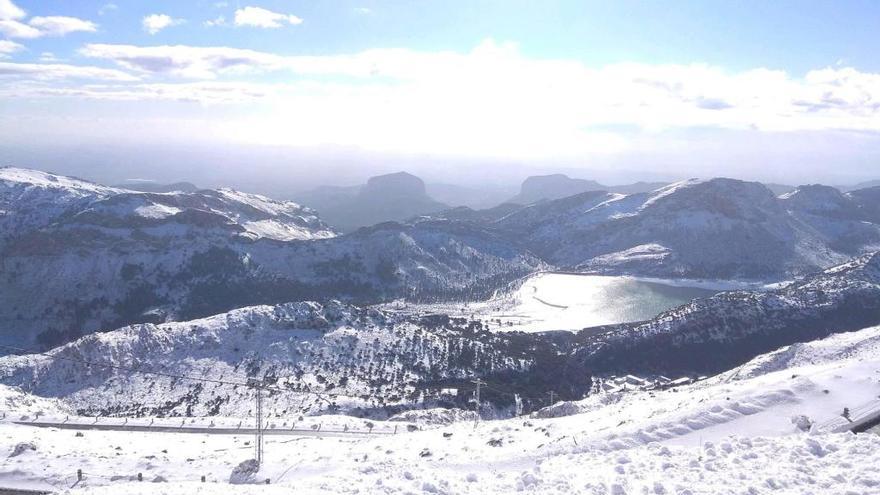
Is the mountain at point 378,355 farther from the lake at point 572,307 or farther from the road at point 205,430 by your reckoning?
the road at point 205,430

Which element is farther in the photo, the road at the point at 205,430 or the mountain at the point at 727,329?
the mountain at the point at 727,329

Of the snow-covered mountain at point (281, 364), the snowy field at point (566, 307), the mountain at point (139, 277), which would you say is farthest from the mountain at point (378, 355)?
the mountain at point (139, 277)

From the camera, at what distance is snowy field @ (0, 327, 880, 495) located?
26516 millimetres

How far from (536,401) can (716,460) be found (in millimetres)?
71073

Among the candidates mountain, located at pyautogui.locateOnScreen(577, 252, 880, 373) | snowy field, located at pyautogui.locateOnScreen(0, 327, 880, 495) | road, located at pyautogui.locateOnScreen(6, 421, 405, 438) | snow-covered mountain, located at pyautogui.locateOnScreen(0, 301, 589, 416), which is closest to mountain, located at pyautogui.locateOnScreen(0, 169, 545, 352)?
snow-covered mountain, located at pyautogui.locateOnScreen(0, 301, 589, 416)

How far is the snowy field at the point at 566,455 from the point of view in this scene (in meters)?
26.5

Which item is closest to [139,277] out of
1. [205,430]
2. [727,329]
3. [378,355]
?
[378,355]

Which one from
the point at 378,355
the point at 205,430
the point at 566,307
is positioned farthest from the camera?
the point at 566,307

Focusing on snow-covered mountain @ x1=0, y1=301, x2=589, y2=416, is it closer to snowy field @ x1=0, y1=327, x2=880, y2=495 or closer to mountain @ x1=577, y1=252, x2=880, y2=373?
mountain @ x1=577, y1=252, x2=880, y2=373

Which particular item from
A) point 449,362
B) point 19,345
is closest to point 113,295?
point 19,345

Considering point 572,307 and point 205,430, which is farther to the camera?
point 572,307

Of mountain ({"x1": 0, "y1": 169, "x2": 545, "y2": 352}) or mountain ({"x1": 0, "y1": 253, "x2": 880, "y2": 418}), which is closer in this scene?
mountain ({"x1": 0, "y1": 253, "x2": 880, "y2": 418})

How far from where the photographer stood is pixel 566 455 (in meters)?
33.2

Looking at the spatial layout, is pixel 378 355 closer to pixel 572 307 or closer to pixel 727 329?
pixel 727 329
